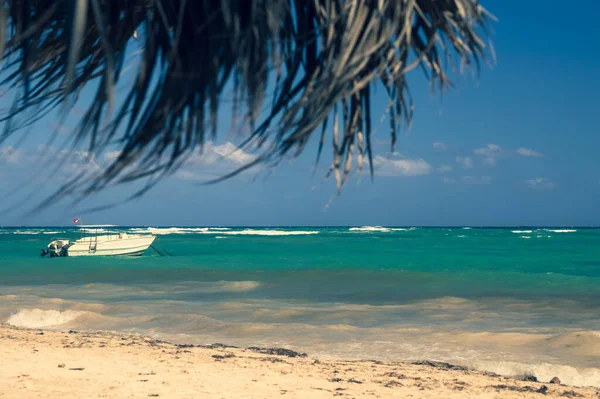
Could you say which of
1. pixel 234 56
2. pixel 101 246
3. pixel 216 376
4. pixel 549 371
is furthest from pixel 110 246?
pixel 234 56

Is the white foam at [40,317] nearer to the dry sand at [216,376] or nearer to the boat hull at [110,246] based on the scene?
the dry sand at [216,376]

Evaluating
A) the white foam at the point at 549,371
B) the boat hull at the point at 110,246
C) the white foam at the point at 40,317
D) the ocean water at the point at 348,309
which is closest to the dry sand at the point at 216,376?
the white foam at the point at 549,371

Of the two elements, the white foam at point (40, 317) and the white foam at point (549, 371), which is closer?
the white foam at point (549, 371)

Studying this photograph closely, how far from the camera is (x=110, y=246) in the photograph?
36.4m

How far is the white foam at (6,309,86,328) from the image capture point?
12.7 metres

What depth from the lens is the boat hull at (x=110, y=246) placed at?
36.4m

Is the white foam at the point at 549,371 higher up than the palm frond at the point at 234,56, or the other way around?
the palm frond at the point at 234,56

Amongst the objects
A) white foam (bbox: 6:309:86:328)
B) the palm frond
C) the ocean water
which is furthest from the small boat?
the palm frond

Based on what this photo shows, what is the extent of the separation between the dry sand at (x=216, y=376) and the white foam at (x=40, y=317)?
3.60 metres

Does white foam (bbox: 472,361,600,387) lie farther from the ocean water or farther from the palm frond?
the palm frond

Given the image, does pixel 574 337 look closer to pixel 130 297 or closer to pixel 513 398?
pixel 513 398

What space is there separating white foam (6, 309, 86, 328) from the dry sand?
11.8 feet

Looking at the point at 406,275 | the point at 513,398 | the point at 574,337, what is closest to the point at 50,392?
the point at 513,398

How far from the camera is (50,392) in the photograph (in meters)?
6.24
